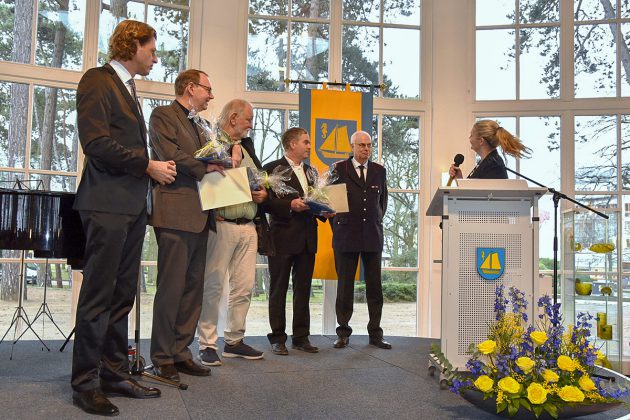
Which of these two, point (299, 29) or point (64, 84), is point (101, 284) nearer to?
point (64, 84)

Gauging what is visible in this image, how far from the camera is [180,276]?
302cm

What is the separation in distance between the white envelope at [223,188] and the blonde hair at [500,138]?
1.66 meters

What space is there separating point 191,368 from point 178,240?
28.0 inches

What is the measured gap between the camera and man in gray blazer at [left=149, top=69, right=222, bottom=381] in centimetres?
298

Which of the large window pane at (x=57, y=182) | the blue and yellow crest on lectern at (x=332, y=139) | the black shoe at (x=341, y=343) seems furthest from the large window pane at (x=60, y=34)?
the black shoe at (x=341, y=343)

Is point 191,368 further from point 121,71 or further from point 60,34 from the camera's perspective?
point 60,34

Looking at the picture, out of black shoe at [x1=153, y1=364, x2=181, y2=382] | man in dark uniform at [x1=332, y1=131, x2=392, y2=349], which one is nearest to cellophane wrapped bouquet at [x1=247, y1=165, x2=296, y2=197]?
man in dark uniform at [x1=332, y1=131, x2=392, y2=349]

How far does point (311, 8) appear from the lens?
622cm

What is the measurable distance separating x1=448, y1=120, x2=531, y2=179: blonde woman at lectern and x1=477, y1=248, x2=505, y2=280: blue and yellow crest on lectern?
2.44 ft

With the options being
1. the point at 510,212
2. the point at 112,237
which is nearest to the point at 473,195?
the point at 510,212

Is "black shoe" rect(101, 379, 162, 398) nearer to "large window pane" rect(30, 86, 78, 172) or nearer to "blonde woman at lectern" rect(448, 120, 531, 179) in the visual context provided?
"blonde woman at lectern" rect(448, 120, 531, 179)

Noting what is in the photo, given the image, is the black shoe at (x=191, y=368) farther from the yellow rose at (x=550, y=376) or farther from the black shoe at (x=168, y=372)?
the yellow rose at (x=550, y=376)

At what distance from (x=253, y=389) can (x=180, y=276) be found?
674 mm

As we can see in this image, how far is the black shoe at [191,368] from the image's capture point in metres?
3.15
